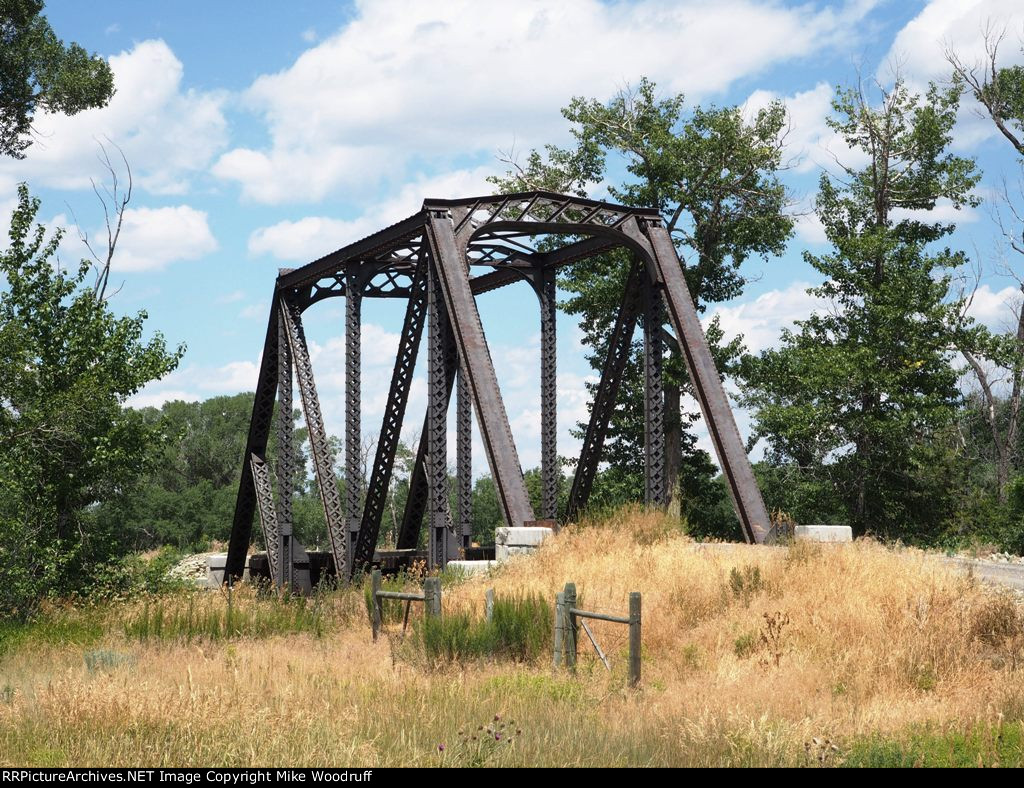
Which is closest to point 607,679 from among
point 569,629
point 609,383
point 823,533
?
point 569,629

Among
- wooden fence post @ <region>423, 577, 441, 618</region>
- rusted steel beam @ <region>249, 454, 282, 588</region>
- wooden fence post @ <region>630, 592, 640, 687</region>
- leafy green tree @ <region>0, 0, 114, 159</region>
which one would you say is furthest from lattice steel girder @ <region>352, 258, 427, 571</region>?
leafy green tree @ <region>0, 0, 114, 159</region>

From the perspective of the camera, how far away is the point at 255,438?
80.3ft

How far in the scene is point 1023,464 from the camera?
50875mm

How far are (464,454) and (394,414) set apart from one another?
5.21ft

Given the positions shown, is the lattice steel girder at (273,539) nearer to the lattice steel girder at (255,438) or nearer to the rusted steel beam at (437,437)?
the lattice steel girder at (255,438)

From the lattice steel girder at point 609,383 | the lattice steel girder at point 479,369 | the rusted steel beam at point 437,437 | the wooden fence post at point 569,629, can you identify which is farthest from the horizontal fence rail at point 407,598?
the lattice steel girder at point 609,383

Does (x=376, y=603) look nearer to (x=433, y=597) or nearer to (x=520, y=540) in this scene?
(x=433, y=597)

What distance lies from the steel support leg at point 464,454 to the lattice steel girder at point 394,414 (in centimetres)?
115

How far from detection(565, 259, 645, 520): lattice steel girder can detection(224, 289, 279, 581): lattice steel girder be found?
21.9 feet

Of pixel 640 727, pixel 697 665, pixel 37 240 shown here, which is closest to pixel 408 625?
pixel 697 665

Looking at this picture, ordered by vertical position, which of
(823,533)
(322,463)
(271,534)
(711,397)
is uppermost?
(711,397)

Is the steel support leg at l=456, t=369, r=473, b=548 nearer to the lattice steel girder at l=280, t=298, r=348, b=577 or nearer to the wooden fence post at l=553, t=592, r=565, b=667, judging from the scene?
the lattice steel girder at l=280, t=298, r=348, b=577

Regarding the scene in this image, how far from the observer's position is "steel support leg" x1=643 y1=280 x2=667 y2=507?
19.2m
